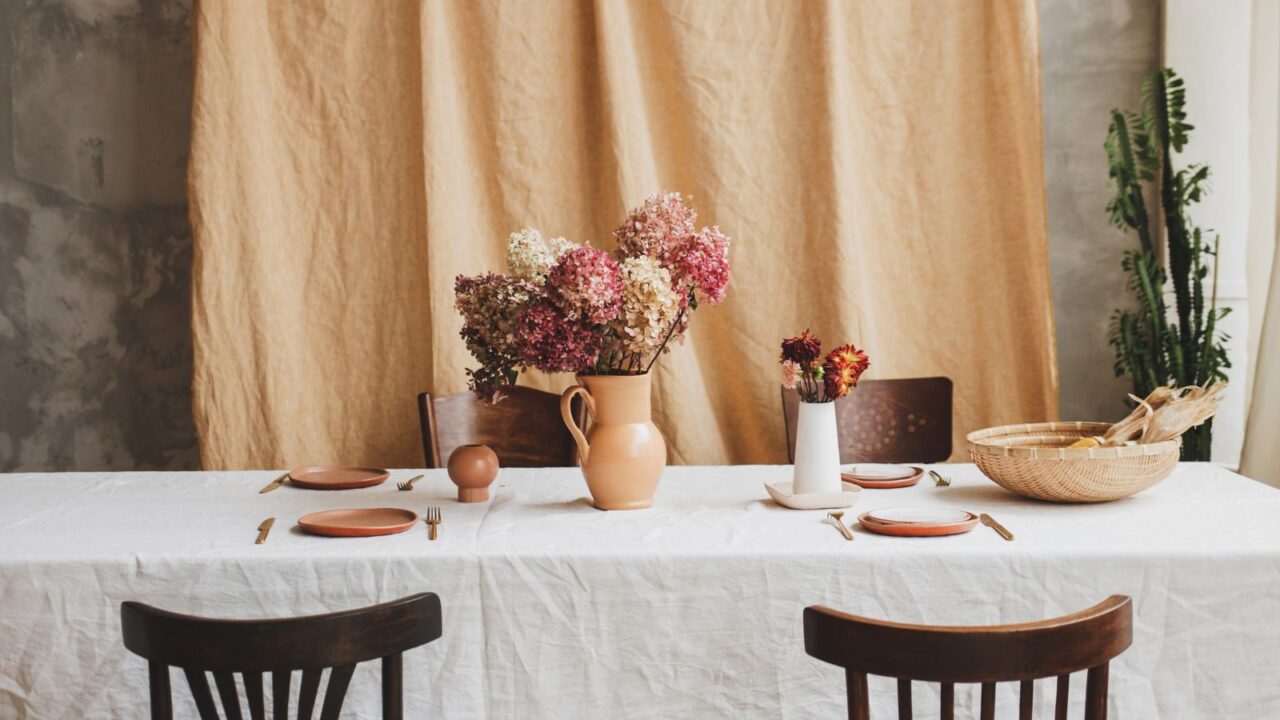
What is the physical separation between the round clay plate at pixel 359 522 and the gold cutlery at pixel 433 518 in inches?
0.9

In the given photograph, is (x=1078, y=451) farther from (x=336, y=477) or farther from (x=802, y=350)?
(x=336, y=477)

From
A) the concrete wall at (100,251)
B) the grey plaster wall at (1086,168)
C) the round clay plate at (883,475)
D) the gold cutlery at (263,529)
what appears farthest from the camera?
the concrete wall at (100,251)

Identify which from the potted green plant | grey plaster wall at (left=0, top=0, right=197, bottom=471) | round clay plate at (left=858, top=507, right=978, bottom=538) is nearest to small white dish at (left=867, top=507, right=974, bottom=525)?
round clay plate at (left=858, top=507, right=978, bottom=538)

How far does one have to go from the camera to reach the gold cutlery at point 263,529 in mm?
1494

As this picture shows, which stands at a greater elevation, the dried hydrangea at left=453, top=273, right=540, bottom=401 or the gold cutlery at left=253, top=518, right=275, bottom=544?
the dried hydrangea at left=453, top=273, right=540, bottom=401

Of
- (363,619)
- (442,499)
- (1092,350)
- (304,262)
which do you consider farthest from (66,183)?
(1092,350)

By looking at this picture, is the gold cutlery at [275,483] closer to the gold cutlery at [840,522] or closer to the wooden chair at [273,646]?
the wooden chair at [273,646]

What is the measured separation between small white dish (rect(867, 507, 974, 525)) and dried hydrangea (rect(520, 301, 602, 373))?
0.51 m

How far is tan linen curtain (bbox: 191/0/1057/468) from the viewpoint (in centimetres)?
271

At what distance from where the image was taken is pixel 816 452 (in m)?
1.68

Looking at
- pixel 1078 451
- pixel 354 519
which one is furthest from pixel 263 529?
pixel 1078 451

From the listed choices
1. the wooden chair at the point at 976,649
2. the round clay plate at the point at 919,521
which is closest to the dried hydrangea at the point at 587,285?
the round clay plate at the point at 919,521

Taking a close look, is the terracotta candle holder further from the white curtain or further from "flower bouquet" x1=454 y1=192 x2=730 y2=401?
the white curtain

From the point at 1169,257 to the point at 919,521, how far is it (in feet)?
4.90
